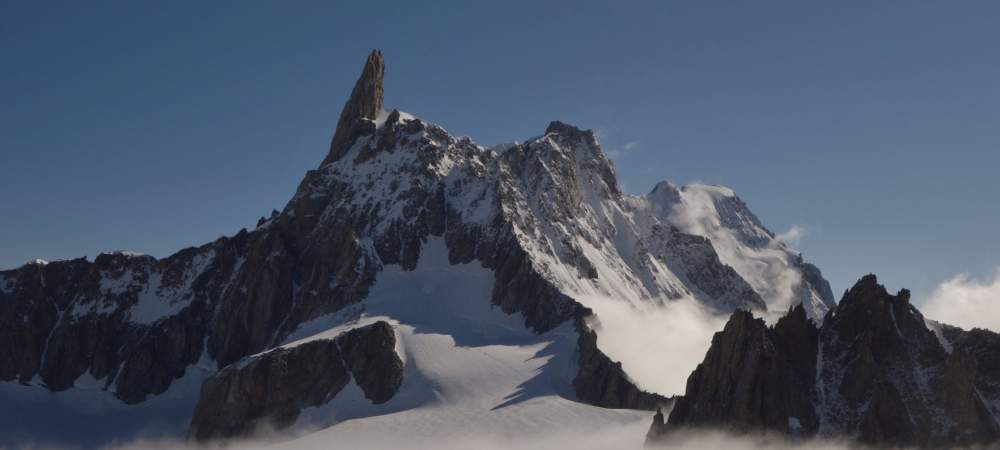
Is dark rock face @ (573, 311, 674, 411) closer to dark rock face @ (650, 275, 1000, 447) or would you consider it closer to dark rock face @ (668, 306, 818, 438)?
dark rock face @ (668, 306, 818, 438)

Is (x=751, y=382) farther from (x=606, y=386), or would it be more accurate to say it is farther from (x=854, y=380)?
(x=606, y=386)

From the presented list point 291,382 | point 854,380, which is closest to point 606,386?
point 291,382

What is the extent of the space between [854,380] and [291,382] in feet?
291

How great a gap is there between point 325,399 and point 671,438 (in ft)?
219

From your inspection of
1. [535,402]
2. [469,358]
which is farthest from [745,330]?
[469,358]

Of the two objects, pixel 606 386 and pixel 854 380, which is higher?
pixel 606 386

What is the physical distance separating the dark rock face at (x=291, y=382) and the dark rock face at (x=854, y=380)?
194 feet

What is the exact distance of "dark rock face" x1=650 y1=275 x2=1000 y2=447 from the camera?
111 meters

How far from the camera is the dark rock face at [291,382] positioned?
162 meters

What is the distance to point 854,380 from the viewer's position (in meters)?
116

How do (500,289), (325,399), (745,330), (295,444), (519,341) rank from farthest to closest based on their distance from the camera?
1. (500,289)
2. (519,341)
3. (325,399)
4. (295,444)
5. (745,330)

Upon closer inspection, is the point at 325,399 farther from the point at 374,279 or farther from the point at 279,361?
the point at 374,279

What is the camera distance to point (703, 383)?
119500 mm

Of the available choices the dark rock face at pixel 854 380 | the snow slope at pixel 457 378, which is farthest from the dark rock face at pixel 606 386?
the dark rock face at pixel 854 380
